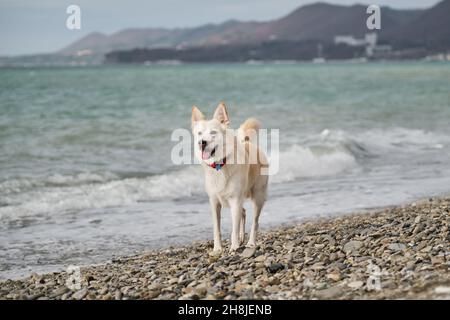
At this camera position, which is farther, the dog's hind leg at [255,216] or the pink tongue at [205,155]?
the dog's hind leg at [255,216]

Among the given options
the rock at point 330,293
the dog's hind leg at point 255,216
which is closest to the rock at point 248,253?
the dog's hind leg at point 255,216

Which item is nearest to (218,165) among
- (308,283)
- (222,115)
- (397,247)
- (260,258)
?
(222,115)

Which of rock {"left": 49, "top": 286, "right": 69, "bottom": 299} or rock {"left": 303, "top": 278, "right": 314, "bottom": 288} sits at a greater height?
rock {"left": 303, "top": 278, "right": 314, "bottom": 288}

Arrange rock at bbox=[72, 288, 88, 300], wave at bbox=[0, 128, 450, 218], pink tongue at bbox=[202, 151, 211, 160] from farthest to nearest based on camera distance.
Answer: wave at bbox=[0, 128, 450, 218] < pink tongue at bbox=[202, 151, 211, 160] < rock at bbox=[72, 288, 88, 300]

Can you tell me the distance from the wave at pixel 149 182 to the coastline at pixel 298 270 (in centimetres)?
422

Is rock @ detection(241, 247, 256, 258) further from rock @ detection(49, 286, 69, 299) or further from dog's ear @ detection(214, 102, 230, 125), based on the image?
rock @ detection(49, 286, 69, 299)

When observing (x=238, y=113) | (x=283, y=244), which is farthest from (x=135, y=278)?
(x=238, y=113)

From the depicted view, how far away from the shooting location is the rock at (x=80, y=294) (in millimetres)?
6242

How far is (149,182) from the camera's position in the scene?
46.4ft

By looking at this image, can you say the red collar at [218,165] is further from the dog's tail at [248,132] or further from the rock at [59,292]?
the rock at [59,292]

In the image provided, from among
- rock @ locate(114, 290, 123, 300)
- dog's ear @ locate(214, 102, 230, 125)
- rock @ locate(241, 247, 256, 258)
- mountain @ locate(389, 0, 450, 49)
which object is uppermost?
mountain @ locate(389, 0, 450, 49)

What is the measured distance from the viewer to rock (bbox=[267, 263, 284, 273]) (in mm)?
6402

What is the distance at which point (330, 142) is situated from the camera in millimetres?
19359

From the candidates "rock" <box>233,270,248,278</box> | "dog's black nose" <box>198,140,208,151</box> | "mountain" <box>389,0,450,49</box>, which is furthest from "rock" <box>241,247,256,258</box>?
"mountain" <box>389,0,450,49</box>
